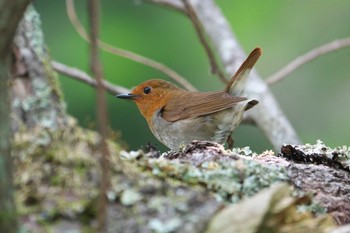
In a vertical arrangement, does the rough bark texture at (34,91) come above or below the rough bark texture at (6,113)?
above

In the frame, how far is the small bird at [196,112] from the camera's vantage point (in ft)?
18.0

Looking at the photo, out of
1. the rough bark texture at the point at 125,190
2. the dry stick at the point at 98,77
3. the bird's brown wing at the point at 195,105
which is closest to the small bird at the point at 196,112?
the bird's brown wing at the point at 195,105

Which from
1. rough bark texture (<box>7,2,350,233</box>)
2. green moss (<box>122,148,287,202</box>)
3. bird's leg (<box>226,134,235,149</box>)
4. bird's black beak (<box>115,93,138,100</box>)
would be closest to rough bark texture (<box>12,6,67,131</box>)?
rough bark texture (<box>7,2,350,233</box>)

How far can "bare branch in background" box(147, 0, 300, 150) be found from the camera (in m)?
5.27

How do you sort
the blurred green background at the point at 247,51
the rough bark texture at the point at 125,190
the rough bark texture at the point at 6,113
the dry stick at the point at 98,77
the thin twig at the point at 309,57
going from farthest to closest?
the blurred green background at the point at 247,51
the thin twig at the point at 309,57
the rough bark texture at the point at 125,190
the rough bark texture at the point at 6,113
the dry stick at the point at 98,77

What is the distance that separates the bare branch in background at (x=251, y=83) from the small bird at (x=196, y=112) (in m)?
0.10

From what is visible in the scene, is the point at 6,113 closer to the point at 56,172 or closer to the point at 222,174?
the point at 56,172

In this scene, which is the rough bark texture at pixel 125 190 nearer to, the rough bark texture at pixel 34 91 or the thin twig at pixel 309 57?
the rough bark texture at pixel 34 91

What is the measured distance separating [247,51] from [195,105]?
360 centimetres

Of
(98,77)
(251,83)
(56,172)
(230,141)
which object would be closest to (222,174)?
(56,172)

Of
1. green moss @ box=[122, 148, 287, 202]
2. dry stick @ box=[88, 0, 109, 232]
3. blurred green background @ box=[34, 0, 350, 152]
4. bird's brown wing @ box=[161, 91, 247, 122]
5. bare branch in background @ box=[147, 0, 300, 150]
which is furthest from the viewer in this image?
blurred green background @ box=[34, 0, 350, 152]

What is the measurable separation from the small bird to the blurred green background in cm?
270

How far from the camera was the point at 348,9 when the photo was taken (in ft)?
32.7

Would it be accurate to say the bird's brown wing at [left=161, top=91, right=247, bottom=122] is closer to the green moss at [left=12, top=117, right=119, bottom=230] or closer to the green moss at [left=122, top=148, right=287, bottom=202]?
the green moss at [left=122, top=148, right=287, bottom=202]
